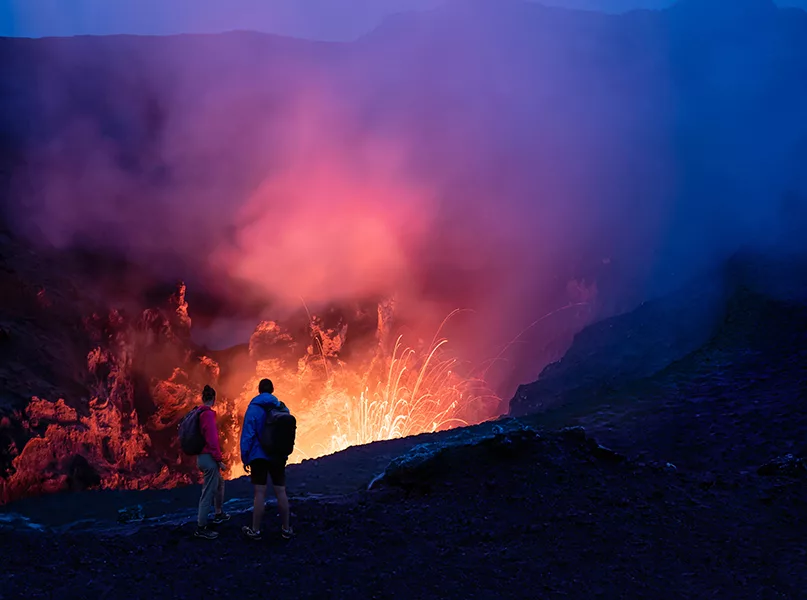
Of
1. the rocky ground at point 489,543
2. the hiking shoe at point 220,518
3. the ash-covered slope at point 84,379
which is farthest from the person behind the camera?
the ash-covered slope at point 84,379

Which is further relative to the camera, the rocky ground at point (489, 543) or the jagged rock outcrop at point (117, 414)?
the jagged rock outcrop at point (117, 414)

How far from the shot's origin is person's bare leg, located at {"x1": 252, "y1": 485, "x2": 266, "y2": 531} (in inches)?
262

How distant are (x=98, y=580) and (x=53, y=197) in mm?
17496

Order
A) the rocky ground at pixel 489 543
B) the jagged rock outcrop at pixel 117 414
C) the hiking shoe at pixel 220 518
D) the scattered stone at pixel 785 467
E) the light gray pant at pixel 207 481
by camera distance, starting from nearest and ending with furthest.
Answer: the rocky ground at pixel 489 543 < the light gray pant at pixel 207 481 < the hiking shoe at pixel 220 518 < the scattered stone at pixel 785 467 < the jagged rock outcrop at pixel 117 414

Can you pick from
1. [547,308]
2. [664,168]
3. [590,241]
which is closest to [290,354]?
[547,308]

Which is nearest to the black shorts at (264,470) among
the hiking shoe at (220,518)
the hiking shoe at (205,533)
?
the hiking shoe at (205,533)

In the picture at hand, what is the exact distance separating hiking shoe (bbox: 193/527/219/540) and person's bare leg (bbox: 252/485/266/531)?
0.47 metres

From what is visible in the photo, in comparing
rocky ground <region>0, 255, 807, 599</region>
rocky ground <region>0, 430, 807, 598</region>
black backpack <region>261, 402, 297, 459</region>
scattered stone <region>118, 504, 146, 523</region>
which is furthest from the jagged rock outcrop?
black backpack <region>261, 402, 297, 459</region>

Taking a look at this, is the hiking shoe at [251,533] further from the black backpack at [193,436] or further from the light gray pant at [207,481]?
the black backpack at [193,436]

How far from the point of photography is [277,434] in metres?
6.55

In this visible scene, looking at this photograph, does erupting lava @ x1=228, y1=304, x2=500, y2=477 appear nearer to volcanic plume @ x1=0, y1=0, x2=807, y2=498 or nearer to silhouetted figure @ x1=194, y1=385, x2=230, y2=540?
volcanic plume @ x1=0, y1=0, x2=807, y2=498

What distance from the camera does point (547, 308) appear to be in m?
26.9

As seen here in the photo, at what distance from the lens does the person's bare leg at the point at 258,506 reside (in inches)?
262

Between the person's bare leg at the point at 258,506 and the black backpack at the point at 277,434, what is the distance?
16.6 inches
